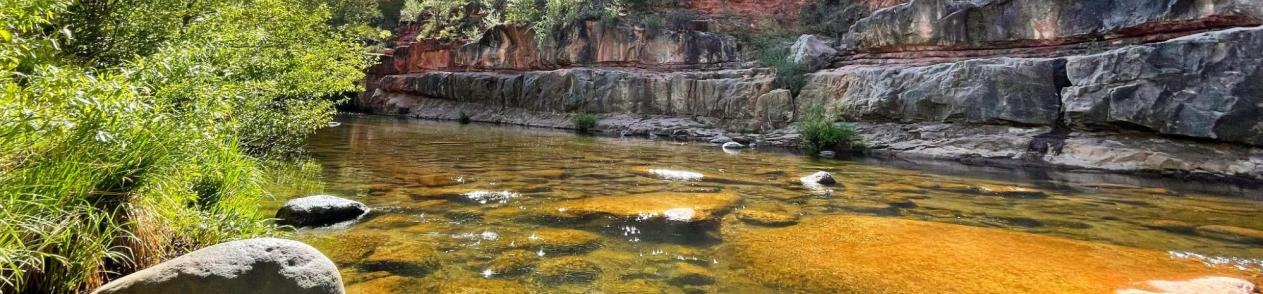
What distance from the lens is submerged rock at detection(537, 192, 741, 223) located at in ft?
20.8

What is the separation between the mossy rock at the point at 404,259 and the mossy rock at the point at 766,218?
340cm

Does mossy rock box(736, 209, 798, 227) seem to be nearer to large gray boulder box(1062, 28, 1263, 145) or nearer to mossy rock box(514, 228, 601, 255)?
mossy rock box(514, 228, 601, 255)

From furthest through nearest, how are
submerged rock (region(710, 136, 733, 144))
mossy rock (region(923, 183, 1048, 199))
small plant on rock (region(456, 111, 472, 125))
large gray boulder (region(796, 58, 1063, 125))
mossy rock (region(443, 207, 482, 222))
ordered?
small plant on rock (region(456, 111, 472, 125)) → submerged rock (region(710, 136, 733, 144)) → large gray boulder (region(796, 58, 1063, 125)) → mossy rock (region(923, 183, 1048, 199)) → mossy rock (region(443, 207, 482, 222))

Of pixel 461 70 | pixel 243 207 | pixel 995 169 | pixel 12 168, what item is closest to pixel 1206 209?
pixel 995 169

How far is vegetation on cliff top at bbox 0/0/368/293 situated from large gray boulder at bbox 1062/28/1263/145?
19448 millimetres

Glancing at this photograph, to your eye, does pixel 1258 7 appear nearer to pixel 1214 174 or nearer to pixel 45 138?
pixel 1214 174

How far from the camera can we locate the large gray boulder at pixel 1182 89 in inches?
536

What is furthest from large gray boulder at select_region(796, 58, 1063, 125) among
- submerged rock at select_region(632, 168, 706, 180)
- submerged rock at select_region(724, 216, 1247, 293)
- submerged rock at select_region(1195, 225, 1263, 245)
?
submerged rock at select_region(724, 216, 1247, 293)

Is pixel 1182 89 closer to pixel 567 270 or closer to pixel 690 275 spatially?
pixel 690 275

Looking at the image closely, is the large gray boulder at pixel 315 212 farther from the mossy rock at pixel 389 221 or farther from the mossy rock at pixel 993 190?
the mossy rock at pixel 993 190

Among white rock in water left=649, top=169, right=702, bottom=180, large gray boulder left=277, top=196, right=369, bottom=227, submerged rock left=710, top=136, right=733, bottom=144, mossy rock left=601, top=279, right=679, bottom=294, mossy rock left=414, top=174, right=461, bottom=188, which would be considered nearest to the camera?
mossy rock left=601, top=279, right=679, bottom=294

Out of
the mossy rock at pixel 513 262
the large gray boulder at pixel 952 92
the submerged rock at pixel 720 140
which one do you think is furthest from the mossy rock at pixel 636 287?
the submerged rock at pixel 720 140

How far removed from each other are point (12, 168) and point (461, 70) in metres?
41.3

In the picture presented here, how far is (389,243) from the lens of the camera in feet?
16.2
